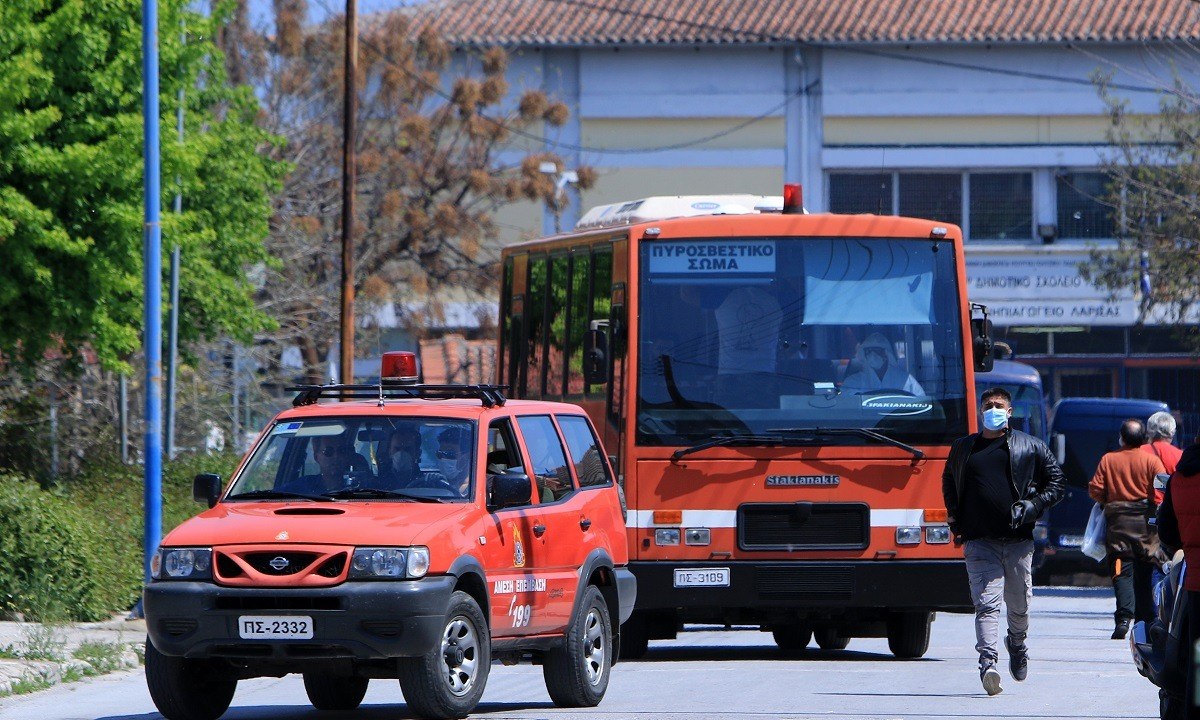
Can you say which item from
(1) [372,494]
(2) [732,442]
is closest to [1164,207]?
(2) [732,442]

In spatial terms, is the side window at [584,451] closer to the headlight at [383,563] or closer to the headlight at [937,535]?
the headlight at [383,563]

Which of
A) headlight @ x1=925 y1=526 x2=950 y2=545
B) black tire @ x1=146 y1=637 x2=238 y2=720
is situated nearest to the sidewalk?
black tire @ x1=146 y1=637 x2=238 y2=720

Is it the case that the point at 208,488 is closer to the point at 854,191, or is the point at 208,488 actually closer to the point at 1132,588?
the point at 1132,588

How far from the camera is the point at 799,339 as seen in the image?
47.7ft

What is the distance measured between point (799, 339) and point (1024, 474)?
284cm

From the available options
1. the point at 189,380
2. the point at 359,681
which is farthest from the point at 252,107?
the point at 359,681

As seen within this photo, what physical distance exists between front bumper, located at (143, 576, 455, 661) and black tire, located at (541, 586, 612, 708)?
4.78 feet

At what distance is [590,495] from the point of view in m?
11.9

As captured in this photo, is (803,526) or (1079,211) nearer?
(803,526)

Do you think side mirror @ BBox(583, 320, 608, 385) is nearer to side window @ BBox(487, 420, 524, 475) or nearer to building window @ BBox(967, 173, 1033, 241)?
side window @ BBox(487, 420, 524, 475)

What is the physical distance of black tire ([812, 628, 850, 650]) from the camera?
1645 centimetres

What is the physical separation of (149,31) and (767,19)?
25863 millimetres

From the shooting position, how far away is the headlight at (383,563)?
31.7ft

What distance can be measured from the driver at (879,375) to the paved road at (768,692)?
198cm
